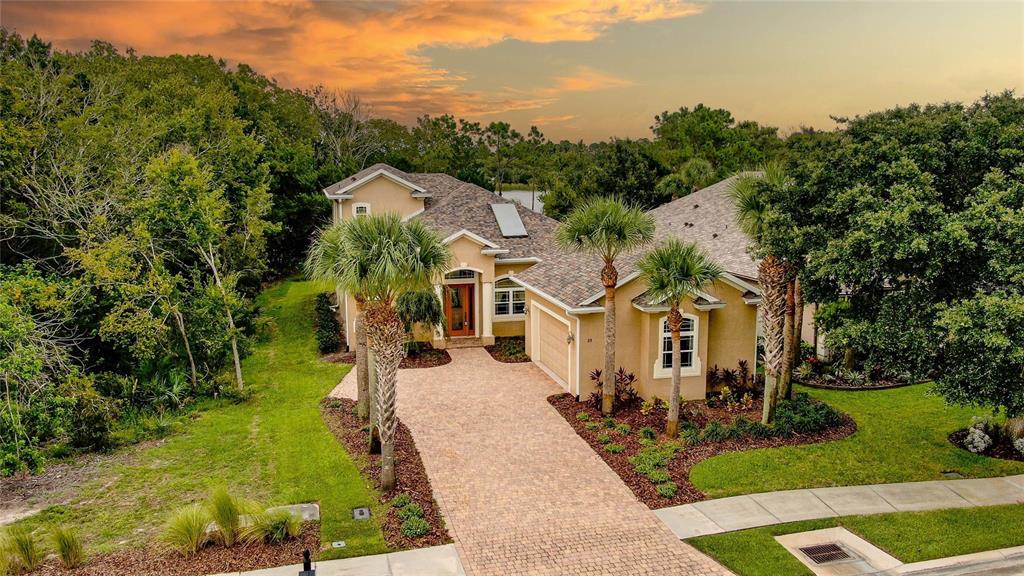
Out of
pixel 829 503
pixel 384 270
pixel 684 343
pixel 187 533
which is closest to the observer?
pixel 187 533

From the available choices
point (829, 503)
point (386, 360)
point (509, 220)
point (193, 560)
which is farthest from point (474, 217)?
point (193, 560)

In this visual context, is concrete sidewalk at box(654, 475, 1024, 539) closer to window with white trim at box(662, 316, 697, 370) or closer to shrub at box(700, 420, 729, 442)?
shrub at box(700, 420, 729, 442)

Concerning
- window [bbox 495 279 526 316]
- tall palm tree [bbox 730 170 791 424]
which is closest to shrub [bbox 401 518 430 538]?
tall palm tree [bbox 730 170 791 424]

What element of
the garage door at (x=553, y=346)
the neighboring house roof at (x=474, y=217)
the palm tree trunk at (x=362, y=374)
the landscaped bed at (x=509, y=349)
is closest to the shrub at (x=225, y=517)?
the palm tree trunk at (x=362, y=374)

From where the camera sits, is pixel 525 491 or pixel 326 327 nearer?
pixel 525 491

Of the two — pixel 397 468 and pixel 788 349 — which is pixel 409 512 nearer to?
pixel 397 468

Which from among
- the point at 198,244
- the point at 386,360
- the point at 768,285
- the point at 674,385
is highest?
the point at 198,244
